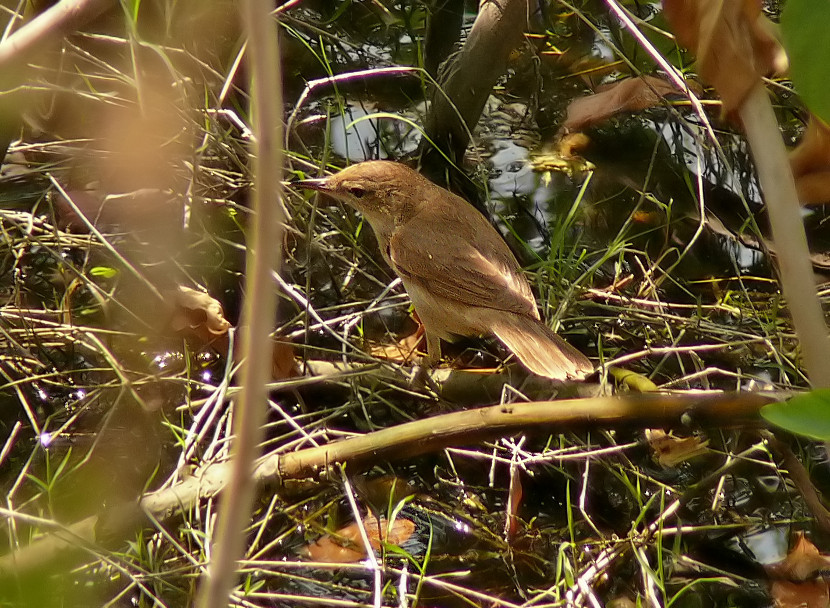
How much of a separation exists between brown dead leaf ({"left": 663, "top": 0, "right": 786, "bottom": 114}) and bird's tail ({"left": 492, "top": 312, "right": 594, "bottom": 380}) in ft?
5.64

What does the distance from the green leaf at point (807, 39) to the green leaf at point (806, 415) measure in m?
0.56

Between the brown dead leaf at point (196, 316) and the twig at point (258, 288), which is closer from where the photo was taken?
the twig at point (258, 288)

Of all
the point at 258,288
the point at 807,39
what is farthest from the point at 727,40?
the point at 258,288

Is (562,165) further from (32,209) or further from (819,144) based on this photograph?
(819,144)

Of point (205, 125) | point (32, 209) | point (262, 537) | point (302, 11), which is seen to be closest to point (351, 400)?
point (262, 537)

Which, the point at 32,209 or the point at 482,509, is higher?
the point at 32,209

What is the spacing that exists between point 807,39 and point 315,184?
8.58 ft

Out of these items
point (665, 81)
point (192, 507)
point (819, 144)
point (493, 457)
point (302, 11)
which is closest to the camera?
point (819, 144)

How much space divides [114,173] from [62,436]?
121 centimetres

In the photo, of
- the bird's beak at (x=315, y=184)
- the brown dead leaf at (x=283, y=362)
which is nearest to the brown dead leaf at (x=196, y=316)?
the brown dead leaf at (x=283, y=362)

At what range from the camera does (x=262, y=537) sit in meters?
3.11

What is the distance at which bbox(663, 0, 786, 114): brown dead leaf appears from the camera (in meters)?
1.40

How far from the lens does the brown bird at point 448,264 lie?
328 centimetres

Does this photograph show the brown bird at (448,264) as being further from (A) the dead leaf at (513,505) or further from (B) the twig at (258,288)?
(B) the twig at (258,288)
